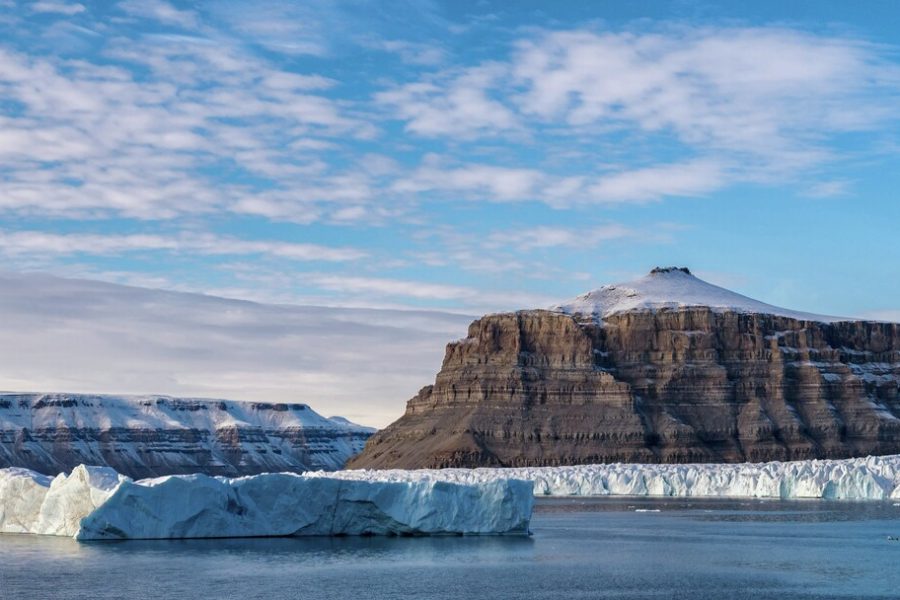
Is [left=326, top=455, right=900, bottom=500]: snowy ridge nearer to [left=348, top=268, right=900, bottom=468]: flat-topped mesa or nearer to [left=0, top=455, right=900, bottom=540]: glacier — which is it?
[left=348, top=268, right=900, bottom=468]: flat-topped mesa

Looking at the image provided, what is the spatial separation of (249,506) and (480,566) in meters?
12.3

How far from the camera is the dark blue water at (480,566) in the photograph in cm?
4869

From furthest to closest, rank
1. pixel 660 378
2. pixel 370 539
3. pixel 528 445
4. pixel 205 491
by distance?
pixel 660 378
pixel 528 445
pixel 370 539
pixel 205 491

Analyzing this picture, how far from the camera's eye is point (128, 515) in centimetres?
6125

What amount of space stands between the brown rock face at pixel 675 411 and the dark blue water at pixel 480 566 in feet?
344

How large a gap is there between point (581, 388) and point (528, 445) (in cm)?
1439

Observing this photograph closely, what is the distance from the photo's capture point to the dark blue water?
48.7 metres

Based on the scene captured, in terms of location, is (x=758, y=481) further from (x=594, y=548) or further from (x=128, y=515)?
(x=128, y=515)

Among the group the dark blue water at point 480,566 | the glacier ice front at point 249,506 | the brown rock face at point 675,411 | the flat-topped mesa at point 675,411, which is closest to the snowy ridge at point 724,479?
the dark blue water at point 480,566

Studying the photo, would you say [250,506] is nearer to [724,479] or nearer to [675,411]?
[724,479]

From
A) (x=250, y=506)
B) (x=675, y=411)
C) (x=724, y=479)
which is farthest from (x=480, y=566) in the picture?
(x=675, y=411)

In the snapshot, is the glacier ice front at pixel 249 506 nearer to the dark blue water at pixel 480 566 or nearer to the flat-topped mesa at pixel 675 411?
the dark blue water at pixel 480 566

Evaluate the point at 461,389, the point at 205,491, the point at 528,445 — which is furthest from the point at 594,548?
the point at 461,389

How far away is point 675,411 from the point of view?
192m
